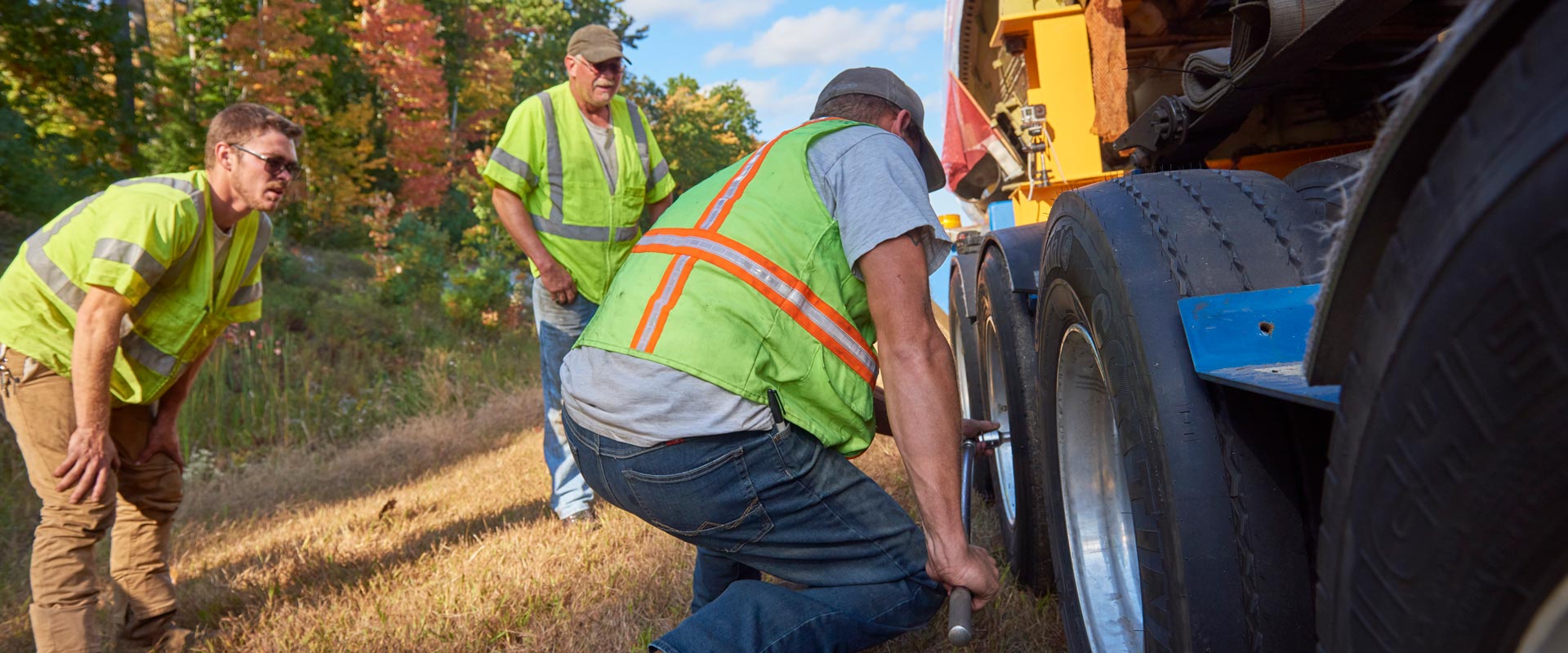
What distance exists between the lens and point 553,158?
4375 mm

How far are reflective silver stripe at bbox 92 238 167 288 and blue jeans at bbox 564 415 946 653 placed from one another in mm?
1668

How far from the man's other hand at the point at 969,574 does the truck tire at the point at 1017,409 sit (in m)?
0.64

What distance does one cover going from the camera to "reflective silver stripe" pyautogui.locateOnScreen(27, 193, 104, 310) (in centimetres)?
302

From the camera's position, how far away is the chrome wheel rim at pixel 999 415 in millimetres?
3240

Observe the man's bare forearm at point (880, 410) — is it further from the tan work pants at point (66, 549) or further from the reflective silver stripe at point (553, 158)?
the tan work pants at point (66, 549)

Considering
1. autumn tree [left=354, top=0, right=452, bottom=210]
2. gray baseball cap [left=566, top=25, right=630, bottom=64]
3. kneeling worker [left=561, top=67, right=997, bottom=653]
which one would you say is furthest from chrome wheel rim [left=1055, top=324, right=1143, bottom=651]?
autumn tree [left=354, top=0, right=452, bottom=210]

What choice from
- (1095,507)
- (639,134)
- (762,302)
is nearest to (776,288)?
(762,302)

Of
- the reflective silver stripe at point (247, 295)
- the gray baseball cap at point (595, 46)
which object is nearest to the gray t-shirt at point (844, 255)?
the reflective silver stripe at point (247, 295)

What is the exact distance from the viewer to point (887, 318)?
1.97m

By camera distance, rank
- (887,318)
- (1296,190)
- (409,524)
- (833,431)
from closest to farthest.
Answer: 1. (1296,190)
2. (887,318)
3. (833,431)
4. (409,524)

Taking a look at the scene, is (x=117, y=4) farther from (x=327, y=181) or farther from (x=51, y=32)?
(x=327, y=181)

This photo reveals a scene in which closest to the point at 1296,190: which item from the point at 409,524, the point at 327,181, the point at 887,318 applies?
the point at 887,318

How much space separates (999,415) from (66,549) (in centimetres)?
296

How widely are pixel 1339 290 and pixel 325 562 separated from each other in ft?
13.5
